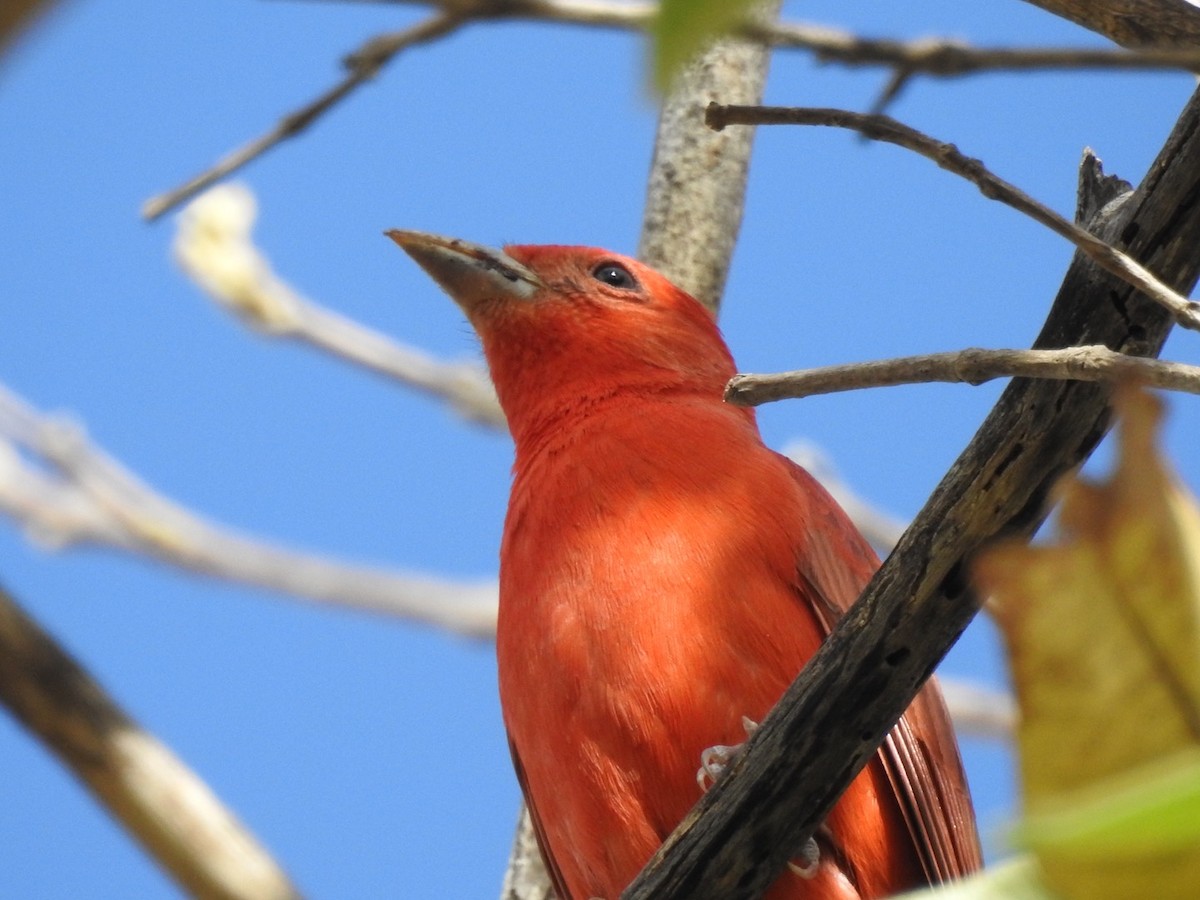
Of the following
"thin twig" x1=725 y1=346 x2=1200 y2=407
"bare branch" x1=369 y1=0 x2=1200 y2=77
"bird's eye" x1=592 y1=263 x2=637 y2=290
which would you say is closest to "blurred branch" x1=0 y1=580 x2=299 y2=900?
"thin twig" x1=725 y1=346 x2=1200 y2=407

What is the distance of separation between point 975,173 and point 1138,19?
631mm

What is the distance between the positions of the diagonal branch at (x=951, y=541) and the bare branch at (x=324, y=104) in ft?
3.64

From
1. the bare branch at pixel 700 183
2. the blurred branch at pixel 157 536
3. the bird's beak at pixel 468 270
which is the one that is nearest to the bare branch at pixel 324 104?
the bird's beak at pixel 468 270

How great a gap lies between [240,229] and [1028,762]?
653 centimetres

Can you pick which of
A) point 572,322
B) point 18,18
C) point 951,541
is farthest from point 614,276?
point 18,18

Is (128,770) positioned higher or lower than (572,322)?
lower

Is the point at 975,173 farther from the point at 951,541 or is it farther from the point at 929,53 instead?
the point at 929,53

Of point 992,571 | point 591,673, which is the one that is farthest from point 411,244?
point 992,571

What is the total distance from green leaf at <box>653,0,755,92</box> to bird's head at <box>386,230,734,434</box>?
363 centimetres

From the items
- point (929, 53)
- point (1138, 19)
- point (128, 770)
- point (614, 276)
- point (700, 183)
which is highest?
point (700, 183)

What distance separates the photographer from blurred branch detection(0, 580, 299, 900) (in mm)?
2689

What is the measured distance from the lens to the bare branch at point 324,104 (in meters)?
2.59

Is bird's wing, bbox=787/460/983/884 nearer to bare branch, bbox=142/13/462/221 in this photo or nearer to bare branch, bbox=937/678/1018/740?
bare branch, bbox=142/13/462/221

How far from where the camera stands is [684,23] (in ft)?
2.48
